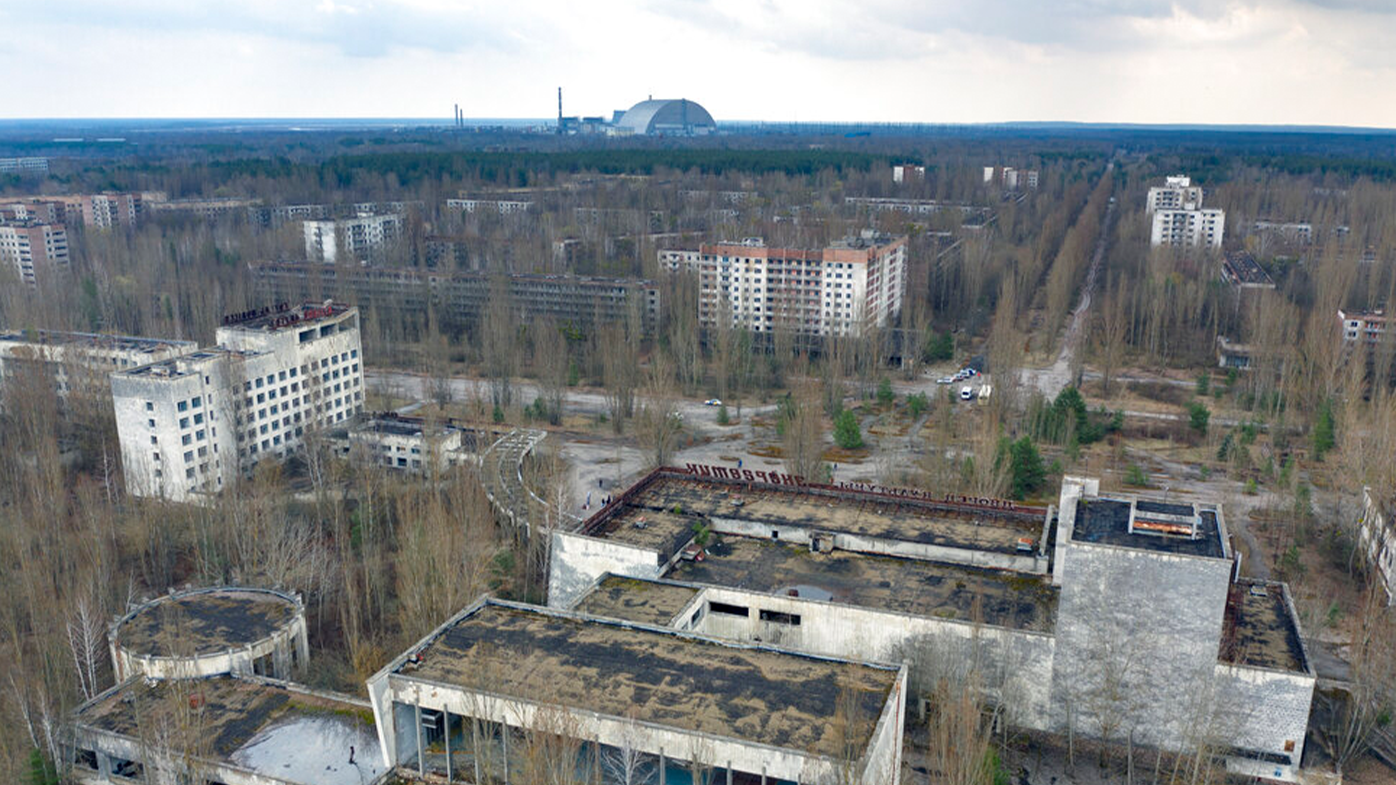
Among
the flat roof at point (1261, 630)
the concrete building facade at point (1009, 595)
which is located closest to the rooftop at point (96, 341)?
the concrete building facade at point (1009, 595)

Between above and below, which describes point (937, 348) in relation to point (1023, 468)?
above

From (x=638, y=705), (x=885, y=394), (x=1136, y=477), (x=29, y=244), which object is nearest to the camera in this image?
(x=638, y=705)

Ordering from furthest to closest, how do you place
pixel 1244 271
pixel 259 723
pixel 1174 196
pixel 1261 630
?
pixel 1174 196
pixel 1244 271
pixel 1261 630
pixel 259 723

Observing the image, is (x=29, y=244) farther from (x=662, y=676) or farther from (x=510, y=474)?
(x=662, y=676)

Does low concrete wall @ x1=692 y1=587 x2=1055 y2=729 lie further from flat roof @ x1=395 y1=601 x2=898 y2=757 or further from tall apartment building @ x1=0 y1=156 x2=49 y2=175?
tall apartment building @ x1=0 y1=156 x2=49 y2=175

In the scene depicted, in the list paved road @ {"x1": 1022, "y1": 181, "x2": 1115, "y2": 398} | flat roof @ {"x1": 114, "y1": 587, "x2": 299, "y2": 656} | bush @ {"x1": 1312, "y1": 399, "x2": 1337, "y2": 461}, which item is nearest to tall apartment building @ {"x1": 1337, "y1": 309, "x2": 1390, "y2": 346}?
bush @ {"x1": 1312, "y1": 399, "x2": 1337, "y2": 461}

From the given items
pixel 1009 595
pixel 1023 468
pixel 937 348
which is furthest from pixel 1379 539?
pixel 937 348
